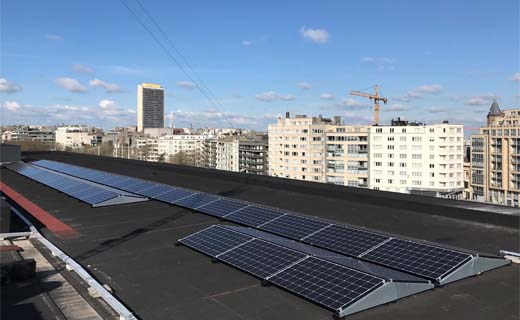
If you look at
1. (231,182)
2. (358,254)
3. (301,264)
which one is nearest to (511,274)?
(358,254)

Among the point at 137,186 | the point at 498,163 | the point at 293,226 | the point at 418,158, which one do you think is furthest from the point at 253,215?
the point at 498,163

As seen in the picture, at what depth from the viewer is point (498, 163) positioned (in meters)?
117

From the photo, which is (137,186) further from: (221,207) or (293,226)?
(293,226)

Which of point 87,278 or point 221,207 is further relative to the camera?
point 221,207

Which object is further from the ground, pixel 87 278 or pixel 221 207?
pixel 221 207

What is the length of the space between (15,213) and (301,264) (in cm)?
1684

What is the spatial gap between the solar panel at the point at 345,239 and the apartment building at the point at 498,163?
113146 millimetres

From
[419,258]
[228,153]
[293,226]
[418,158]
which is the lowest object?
[419,258]

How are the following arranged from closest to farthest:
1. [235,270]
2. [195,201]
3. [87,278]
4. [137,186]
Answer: [87,278], [235,270], [195,201], [137,186]

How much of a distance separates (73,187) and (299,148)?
102 m

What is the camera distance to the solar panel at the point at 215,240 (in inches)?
553

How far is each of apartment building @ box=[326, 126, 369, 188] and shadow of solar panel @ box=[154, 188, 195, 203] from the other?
90.0 m

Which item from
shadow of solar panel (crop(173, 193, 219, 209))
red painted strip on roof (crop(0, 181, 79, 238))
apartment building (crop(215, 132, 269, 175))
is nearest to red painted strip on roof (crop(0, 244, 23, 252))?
red painted strip on roof (crop(0, 181, 79, 238))

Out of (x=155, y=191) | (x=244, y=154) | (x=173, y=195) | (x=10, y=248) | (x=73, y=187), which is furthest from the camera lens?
(x=244, y=154)
